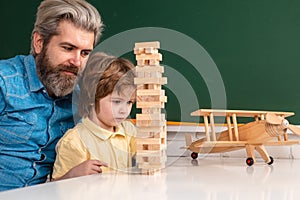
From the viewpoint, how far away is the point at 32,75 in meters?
1.35

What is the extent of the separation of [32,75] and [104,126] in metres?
0.27

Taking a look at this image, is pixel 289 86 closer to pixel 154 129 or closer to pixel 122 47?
pixel 122 47

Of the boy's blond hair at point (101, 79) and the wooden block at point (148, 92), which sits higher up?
the boy's blond hair at point (101, 79)

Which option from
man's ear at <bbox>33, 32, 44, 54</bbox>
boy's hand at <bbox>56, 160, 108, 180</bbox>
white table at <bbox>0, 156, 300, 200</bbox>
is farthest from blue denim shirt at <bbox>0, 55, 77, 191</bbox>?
white table at <bbox>0, 156, 300, 200</bbox>

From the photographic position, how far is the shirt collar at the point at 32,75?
4.39ft

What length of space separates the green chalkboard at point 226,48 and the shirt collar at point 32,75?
28 centimetres

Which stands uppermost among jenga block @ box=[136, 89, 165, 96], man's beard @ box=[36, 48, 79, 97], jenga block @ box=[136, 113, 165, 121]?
man's beard @ box=[36, 48, 79, 97]

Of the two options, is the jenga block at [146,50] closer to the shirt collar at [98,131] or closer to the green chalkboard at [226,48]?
the shirt collar at [98,131]

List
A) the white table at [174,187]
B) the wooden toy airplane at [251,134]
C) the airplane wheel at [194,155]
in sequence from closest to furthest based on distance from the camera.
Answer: the white table at [174,187]
the wooden toy airplane at [251,134]
the airplane wheel at [194,155]

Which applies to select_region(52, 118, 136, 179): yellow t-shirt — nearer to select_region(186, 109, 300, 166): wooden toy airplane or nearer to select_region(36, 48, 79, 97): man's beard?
select_region(36, 48, 79, 97): man's beard

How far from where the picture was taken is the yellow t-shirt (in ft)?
3.91

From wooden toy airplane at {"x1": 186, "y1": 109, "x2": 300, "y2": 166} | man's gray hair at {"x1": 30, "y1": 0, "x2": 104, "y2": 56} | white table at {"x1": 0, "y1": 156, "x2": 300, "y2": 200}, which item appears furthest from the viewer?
man's gray hair at {"x1": 30, "y1": 0, "x2": 104, "y2": 56}

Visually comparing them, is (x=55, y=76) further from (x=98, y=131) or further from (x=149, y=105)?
(x=149, y=105)

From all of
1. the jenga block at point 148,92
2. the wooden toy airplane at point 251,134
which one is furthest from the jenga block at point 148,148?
the wooden toy airplane at point 251,134
